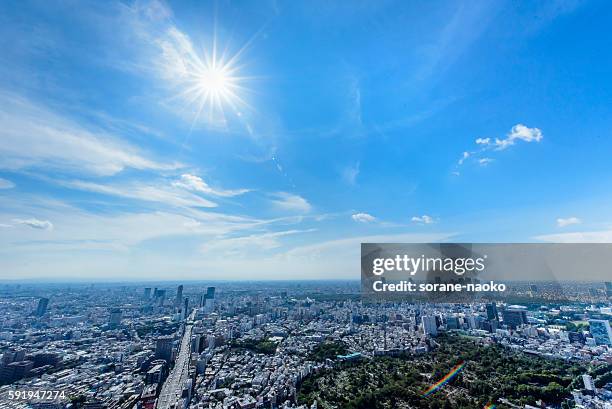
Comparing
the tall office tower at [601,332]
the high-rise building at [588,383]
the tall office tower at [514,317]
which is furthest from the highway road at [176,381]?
the tall office tower at [601,332]

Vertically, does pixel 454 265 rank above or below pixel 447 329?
above

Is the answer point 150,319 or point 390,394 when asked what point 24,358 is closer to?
point 150,319

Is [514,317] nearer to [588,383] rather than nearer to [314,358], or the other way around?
[588,383]

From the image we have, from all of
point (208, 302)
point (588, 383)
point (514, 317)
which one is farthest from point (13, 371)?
point (514, 317)

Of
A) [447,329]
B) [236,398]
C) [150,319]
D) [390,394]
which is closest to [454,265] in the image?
[390,394]

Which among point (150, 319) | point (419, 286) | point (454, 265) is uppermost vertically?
point (454, 265)

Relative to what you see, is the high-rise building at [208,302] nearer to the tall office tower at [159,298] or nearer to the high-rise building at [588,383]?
the tall office tower at [159,298]

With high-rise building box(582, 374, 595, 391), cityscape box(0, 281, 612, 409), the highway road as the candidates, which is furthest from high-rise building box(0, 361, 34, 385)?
high-rise building box(582, 374, 595, 391)
